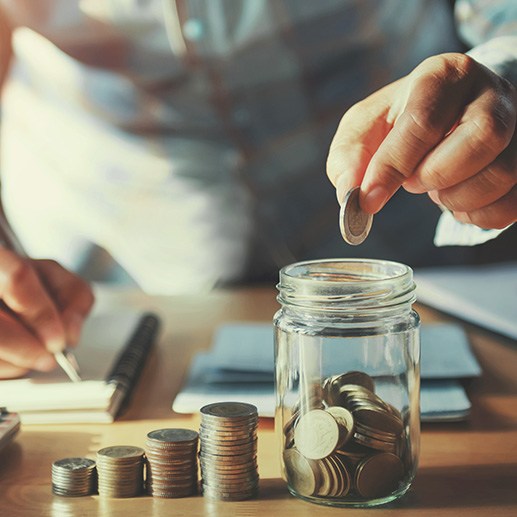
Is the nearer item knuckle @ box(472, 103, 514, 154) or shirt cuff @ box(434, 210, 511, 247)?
knuckle @ box(472, 103, 514, 154)

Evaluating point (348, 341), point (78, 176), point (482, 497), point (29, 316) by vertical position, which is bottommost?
point (482, 497)

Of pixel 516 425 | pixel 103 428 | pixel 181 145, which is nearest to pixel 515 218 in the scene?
pixel 516 425

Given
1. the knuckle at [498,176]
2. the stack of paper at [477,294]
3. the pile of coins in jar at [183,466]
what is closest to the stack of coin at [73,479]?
the pile of coins in jar at [183,466]

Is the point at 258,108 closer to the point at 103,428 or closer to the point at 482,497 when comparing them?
the point at 103,428

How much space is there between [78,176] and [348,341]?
3.47 ft

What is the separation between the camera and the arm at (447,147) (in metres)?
0.78

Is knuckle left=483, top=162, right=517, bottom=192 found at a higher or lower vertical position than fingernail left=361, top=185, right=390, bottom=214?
higher

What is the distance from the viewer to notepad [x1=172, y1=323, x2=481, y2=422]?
0.94 metres

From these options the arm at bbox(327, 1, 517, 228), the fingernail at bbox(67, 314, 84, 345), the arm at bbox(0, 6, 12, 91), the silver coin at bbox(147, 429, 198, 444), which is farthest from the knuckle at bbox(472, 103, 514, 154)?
the arm at bbox(0, 6, 12, 91)

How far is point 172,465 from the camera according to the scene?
749 mm

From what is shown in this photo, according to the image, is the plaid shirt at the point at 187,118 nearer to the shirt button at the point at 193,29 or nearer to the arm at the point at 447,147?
the shirt button at the point at 193,29

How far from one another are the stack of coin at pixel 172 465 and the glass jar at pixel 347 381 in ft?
0.25

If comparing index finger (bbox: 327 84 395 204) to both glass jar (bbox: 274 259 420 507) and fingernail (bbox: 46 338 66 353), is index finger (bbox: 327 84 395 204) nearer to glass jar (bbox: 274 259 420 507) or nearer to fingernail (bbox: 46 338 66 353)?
glass jar (bbox: 274 259 420 507)

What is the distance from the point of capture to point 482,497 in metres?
0.74
